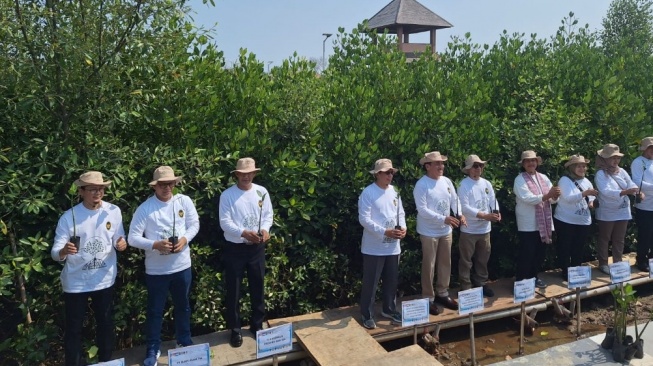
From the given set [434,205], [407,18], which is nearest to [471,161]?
[434,205]

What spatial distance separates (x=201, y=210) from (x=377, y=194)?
1779 mm

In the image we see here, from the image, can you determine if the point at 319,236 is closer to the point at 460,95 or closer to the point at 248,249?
the point at 248,249

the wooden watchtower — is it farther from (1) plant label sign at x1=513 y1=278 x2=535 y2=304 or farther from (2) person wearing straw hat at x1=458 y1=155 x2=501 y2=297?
(1) plant label sign at x1=513 y1=278 x2=535 y2=304

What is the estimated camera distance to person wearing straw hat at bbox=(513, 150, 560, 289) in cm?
605

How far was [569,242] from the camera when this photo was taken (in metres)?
6.61

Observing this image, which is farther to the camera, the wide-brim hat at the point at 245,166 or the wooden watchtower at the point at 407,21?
the wooden watchtower at the point at 407,21

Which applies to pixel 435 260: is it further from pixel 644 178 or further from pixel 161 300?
pixel 644 178

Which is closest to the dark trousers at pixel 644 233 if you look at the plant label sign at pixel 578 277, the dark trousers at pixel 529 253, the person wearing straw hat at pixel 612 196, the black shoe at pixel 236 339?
the person wearing straw hat at pixel 612 196

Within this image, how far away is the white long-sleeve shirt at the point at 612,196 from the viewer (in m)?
6.64

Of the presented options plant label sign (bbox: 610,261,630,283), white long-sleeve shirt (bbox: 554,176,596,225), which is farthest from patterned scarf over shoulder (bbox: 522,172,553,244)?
plant label sign (bbox: 610,261,630,283)

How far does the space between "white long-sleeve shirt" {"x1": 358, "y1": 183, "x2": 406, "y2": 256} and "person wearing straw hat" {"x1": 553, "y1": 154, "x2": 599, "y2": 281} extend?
2.34 metres

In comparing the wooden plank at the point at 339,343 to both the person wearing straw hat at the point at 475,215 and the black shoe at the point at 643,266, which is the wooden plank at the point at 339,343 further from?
the black shoe at the point at 643,266

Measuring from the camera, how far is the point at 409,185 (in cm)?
634

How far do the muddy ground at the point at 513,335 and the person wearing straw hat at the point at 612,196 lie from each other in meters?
0.70
